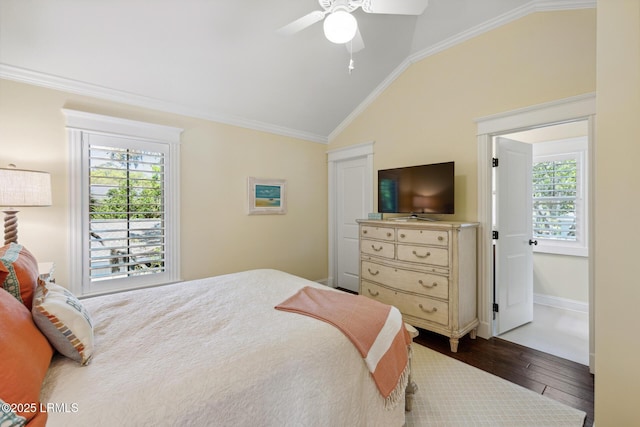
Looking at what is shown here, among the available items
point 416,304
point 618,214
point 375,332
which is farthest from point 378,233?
point 618,214

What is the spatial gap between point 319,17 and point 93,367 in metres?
2.23

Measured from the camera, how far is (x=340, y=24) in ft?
5.66

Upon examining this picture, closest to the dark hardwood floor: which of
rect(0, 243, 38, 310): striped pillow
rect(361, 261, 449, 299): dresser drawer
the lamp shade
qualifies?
rect(361, 261, 449, 299): dresser drawer

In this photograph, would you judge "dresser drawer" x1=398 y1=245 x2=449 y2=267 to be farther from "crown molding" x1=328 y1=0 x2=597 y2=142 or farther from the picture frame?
"crown molding" x1=328 y1=0 x2=597 y2=142

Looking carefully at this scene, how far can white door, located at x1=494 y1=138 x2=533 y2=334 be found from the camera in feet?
Result: 9.55

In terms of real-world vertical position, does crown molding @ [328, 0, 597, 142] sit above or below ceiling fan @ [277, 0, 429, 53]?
above

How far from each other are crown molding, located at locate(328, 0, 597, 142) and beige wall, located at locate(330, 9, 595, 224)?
5 centimetres

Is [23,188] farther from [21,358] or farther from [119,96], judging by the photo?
[21,358]

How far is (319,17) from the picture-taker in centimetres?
188

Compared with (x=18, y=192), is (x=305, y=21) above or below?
above

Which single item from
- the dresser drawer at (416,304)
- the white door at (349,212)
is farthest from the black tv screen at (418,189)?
the dresser drawer at (416,304)

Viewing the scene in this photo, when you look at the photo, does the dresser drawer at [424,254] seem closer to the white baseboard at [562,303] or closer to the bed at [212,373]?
the bed at [212,373]

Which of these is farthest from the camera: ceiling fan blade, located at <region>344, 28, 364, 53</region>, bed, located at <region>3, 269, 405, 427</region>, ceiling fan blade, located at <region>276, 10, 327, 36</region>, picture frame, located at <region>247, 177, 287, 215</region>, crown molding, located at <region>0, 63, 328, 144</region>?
picture frame, located at <region>247, 177, 287, 215</region>

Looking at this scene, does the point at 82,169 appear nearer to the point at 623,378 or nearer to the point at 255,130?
the point at 255,130
